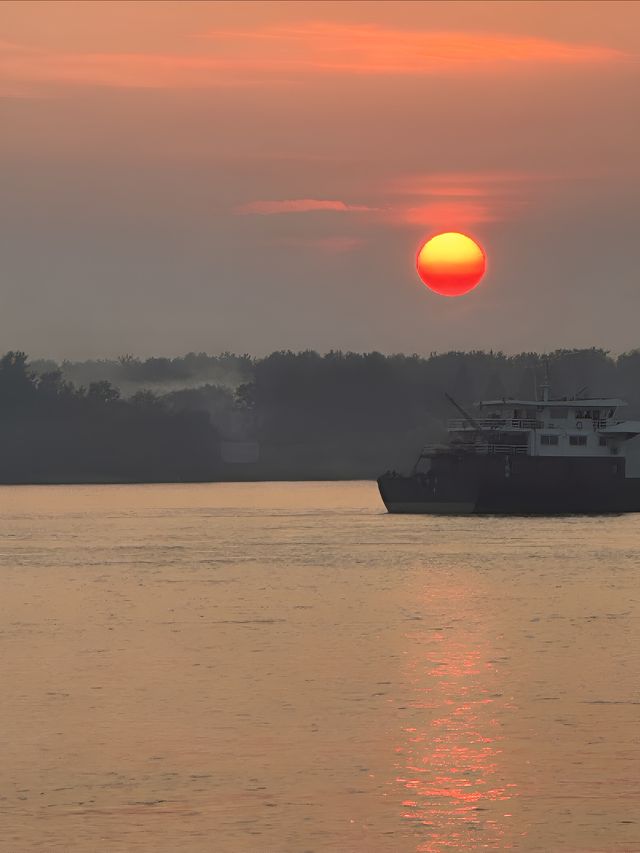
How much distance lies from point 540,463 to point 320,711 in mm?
98454

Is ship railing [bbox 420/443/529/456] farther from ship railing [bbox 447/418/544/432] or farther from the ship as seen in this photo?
ship railing [bbox 447/418/544/432]

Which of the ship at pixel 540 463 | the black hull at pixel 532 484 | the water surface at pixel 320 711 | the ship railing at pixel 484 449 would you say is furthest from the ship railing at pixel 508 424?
the water surface at pixel 320 711

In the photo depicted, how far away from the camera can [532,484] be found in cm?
13112

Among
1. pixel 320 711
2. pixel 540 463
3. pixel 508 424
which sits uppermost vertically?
pixel 508 424

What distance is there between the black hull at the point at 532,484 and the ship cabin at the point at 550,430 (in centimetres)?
159

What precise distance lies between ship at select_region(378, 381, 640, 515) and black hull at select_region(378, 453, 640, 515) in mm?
82

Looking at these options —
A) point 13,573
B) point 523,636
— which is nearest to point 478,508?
point 13,573

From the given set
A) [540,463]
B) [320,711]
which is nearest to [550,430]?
[540,463]

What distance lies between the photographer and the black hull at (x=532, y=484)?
130 meters

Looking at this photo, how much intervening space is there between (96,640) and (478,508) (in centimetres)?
8715

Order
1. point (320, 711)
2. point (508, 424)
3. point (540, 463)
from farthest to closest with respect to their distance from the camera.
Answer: point (508, 424), point (540, 463), point (320, 711)

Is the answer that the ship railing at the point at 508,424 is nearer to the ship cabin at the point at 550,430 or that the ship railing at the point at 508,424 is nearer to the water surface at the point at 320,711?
the ship cabin at the point at 550,430

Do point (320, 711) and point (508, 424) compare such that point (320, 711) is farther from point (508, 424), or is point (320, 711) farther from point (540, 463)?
point (508, 424)

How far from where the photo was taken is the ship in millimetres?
130000
